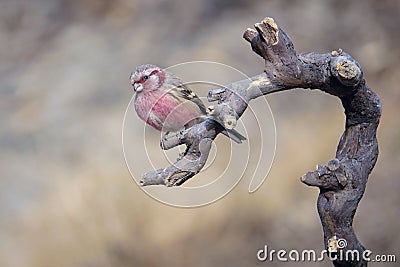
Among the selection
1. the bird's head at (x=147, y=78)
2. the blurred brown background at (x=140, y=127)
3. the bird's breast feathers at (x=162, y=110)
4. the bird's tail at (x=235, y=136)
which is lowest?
the bird's tail at (x=235, y=136)

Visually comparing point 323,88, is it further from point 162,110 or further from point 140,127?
point 140,127

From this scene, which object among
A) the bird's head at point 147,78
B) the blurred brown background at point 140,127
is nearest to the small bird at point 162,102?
the bird's head at point 147,78

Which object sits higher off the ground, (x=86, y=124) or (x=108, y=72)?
(x=108, y=72)

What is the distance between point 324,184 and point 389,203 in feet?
2.44

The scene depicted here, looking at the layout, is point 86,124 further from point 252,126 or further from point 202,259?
point 252,126

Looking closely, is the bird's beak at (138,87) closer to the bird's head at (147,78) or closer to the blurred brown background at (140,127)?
the bird's head at (147,78)

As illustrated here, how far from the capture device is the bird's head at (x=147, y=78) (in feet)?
2.19

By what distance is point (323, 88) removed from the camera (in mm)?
695

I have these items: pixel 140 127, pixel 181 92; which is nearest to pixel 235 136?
pixel 181 92

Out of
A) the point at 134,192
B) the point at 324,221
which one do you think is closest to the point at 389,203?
the point at 134,192

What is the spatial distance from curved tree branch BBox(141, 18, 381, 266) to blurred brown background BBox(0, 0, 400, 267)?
681 millimetres

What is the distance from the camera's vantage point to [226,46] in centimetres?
147

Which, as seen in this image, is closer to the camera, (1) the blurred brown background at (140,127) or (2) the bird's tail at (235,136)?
(2) the bird's tail at (235,136)

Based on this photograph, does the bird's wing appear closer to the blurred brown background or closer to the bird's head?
the bird's head
